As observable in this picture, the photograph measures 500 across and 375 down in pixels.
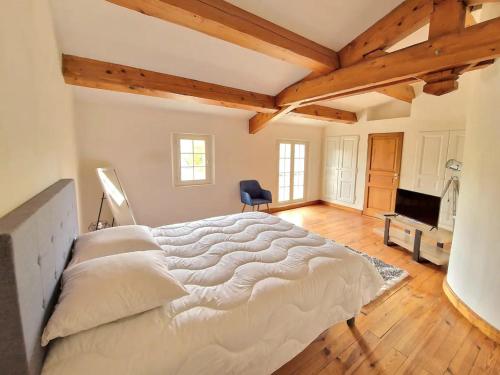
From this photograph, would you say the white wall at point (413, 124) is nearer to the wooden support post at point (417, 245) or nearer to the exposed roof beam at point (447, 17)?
the wooden support post at point (417, 245)

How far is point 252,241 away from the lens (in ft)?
6.36

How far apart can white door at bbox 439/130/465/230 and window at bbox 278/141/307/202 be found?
9.23 ft

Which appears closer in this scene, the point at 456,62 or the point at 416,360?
the point at 416,360

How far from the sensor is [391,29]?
6.91 ft

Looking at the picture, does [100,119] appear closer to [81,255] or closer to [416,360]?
[81,255]

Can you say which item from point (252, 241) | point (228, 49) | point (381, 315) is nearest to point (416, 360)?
point (381, 315)

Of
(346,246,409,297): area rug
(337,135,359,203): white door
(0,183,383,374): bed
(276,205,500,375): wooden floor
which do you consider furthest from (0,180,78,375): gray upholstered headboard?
(337,135,359,203): white door

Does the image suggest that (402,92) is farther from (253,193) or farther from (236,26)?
(236,26)

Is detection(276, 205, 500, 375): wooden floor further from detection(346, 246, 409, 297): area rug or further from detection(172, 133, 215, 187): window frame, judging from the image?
detection(172, 133, 215, 187): window frame

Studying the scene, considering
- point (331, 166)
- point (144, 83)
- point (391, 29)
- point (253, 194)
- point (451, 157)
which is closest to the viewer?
point (391, 29)

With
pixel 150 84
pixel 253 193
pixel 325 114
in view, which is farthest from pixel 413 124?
pixel 150 84

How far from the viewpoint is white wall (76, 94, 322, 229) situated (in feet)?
11.0

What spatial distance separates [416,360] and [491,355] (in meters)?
0.56

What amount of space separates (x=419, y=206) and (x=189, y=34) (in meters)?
3.46
